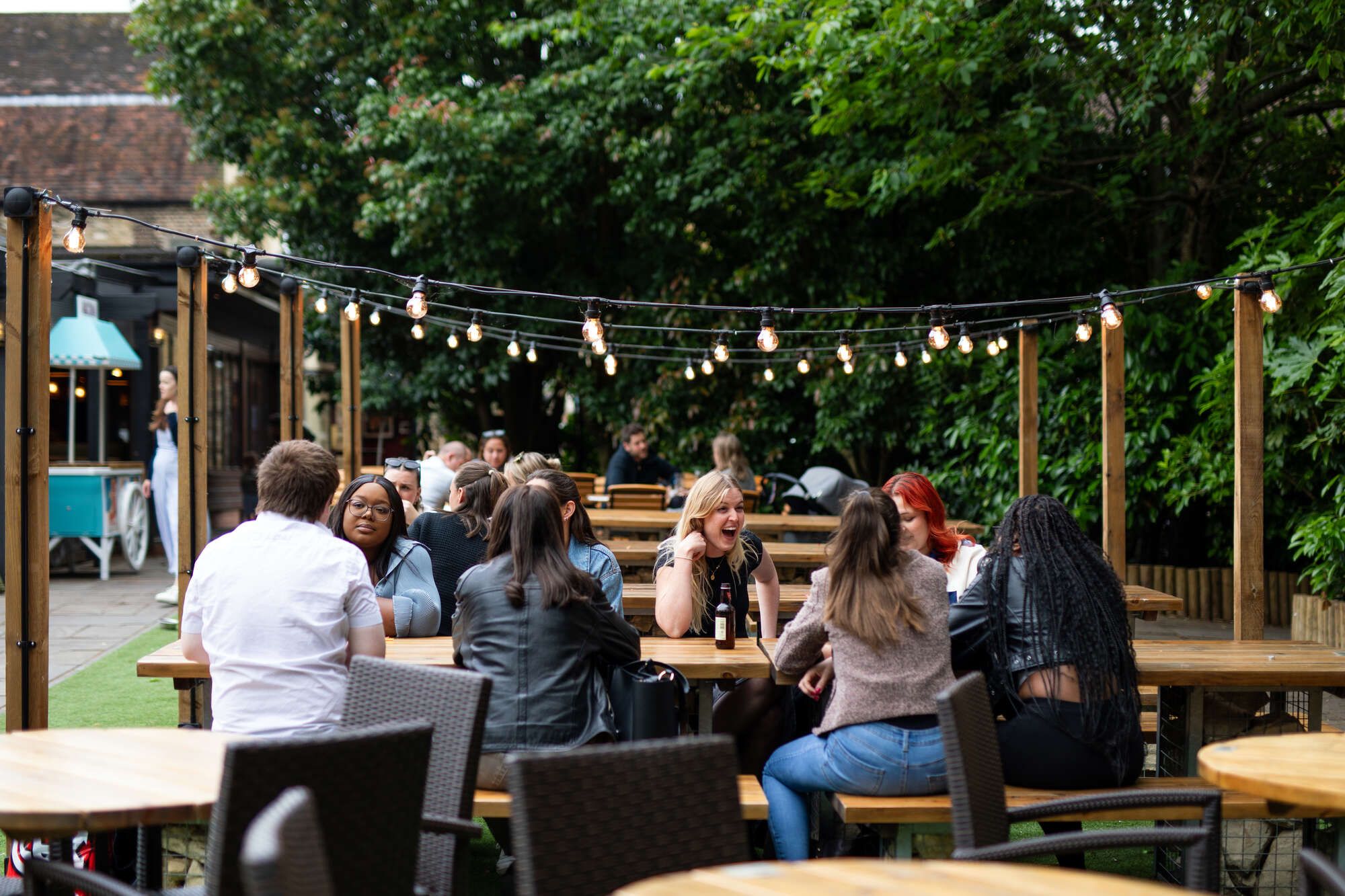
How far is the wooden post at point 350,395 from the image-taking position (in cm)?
924

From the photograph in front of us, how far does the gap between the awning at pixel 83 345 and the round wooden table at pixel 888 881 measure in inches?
508

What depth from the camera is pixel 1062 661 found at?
376cm

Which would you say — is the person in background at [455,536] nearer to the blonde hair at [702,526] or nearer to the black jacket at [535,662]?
the blonde hair at [702,526]

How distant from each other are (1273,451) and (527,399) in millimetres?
9675

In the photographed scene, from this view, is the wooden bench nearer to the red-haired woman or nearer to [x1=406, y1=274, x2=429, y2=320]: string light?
the red-haired woman

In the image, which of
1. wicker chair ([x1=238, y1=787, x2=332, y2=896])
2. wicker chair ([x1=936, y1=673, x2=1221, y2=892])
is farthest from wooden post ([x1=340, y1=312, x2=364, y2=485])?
wicker chair ([x1=238, y1=787, x2=332, y2=896])

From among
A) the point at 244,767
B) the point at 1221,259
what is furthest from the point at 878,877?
the point at 1221,259

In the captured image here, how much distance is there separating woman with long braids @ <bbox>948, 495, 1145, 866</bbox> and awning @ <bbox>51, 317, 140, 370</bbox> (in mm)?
12047

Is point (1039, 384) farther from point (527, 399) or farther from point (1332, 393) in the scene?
point (527, 399)

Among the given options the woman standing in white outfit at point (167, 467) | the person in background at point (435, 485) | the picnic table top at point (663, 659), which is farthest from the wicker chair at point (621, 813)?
the woman standing in white outfit at point (167, 467)

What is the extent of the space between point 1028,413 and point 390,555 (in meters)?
4.83

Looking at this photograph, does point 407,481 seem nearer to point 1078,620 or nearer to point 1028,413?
point 1028,413

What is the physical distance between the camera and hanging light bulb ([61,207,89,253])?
16.6ft

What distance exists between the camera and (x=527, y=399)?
1678cm
